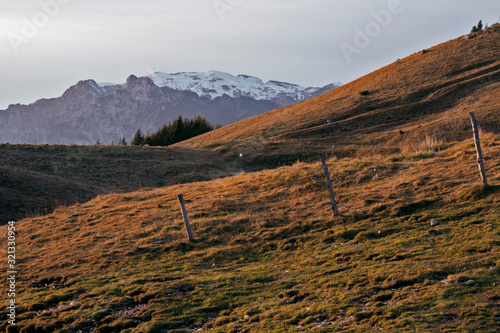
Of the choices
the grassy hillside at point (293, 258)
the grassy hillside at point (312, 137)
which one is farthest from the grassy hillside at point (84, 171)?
the grassy hillside at point (293, 258)

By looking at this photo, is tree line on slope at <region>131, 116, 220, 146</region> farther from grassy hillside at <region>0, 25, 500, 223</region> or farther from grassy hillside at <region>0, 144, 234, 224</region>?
grassy hillside at <region>0, 144, 234, 224</region>

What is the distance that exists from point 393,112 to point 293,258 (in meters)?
48.3

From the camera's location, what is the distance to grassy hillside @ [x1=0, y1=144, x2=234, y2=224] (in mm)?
36594

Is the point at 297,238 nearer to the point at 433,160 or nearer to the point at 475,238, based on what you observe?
the point at 475,238

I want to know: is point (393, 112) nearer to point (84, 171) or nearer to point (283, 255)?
point (84, 171)

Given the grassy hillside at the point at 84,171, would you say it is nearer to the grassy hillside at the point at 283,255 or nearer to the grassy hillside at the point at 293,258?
the grassy hillside at the point at 283,255

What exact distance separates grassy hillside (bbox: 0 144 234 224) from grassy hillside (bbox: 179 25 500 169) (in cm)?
734

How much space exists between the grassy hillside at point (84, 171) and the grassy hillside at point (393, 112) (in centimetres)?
734

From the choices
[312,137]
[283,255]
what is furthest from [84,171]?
[283,255]

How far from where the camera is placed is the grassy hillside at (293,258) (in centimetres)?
986

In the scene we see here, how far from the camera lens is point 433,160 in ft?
71.8

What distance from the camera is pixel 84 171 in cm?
4975

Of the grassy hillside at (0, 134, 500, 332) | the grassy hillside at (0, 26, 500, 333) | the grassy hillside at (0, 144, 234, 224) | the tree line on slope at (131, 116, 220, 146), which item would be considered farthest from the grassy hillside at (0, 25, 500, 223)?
the grassy hillside at (0, 134, 500, 332)

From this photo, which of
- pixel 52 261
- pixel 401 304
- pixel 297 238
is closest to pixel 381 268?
pixel 401 304
